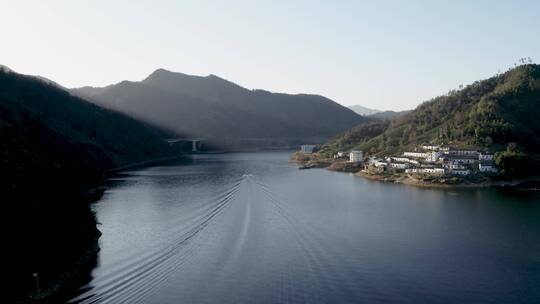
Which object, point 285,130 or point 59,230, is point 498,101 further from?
point 285,130

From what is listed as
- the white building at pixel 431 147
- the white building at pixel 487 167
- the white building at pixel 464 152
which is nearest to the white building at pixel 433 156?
the white building at pixel 464 152

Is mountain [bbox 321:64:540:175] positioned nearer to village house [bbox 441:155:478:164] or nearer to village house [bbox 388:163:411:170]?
village house [bbox 441:155:478:164]

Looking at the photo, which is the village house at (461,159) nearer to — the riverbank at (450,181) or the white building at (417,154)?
the white building at (417,154)

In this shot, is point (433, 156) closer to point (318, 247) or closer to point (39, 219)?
point (318, 247)

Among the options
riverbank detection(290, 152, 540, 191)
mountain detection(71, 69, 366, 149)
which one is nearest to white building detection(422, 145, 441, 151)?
riverbank detection(290, 152, 540, 191)

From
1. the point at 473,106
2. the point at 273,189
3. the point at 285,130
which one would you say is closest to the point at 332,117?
the point at 285,130

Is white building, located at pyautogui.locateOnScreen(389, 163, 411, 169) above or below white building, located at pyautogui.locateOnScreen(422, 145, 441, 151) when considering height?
below
